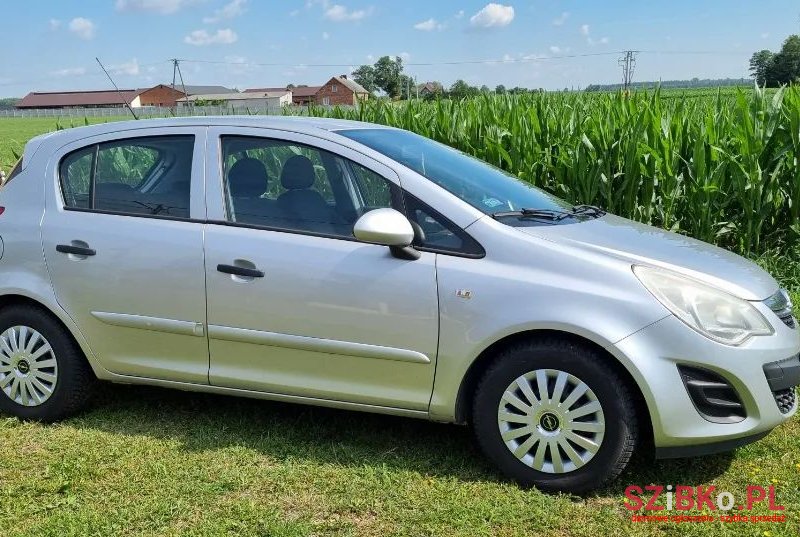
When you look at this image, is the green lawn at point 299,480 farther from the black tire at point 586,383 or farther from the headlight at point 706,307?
the headlight at point 706,307

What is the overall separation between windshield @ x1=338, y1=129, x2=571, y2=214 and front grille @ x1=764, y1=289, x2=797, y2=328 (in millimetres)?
1173

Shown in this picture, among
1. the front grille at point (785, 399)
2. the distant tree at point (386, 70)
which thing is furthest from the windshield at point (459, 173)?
the distant tree at point (386, 70)

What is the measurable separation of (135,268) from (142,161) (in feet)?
2.21

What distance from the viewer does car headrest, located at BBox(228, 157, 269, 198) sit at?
4.04m

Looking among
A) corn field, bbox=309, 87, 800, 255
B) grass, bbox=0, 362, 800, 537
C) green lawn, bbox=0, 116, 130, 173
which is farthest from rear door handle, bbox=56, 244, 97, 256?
corn field, bbox=309, 87, 800, 255

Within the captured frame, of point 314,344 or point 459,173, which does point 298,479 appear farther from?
point 459,173

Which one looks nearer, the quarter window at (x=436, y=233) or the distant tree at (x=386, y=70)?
the quarter window at (x=436, y=233)

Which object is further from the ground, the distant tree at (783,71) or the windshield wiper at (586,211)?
the distant tree at (783,71)

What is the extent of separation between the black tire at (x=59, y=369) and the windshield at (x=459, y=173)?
193 centimetres

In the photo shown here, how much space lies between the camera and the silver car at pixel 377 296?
3309 mm

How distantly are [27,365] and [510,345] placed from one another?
9.01ft

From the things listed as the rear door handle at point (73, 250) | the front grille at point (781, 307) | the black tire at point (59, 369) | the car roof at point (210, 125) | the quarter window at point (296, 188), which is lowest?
the black tire at point (59, 369)

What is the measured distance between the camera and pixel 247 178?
13.4ft

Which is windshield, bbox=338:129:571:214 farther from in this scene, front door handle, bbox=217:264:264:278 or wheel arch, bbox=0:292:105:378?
wheel arch, bbox=0:292:105:378
